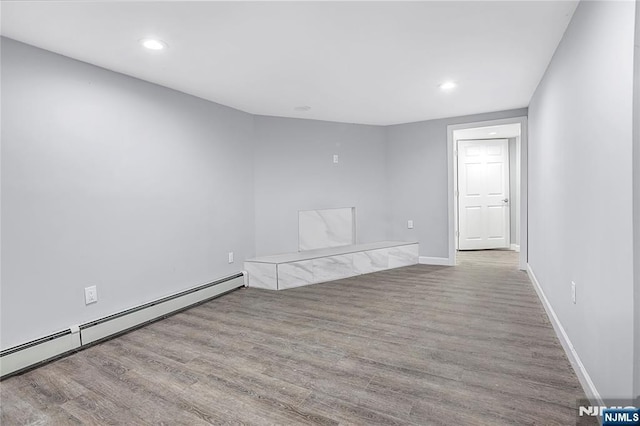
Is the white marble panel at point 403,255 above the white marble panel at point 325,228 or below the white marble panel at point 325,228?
below

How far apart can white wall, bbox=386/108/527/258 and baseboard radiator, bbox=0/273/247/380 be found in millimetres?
3080

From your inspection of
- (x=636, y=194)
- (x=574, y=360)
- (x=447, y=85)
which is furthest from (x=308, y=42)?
(x=574, y=360)

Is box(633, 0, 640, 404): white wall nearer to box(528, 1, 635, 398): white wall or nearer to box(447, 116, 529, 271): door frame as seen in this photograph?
box(528, 1, 635, 398): white wall

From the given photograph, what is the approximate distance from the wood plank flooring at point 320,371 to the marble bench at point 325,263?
73 cm

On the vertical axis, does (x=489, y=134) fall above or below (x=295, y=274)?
above

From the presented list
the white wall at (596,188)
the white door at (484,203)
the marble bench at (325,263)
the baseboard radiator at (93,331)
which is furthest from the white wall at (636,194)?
the white door at (484,203)

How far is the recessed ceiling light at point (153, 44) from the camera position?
2.35m

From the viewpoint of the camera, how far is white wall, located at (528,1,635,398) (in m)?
1.35

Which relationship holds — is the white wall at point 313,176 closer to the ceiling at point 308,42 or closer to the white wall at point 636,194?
the ceiling at point 308,42

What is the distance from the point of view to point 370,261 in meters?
4.91

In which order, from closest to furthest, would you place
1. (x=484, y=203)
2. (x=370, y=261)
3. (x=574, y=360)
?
(x=574, y=360)
(x=370, y=261)
(x=484, y=203)

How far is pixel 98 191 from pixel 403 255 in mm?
3969

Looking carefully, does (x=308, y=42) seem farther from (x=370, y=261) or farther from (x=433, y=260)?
(x=433, y=260)

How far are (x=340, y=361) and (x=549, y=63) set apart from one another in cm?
286
